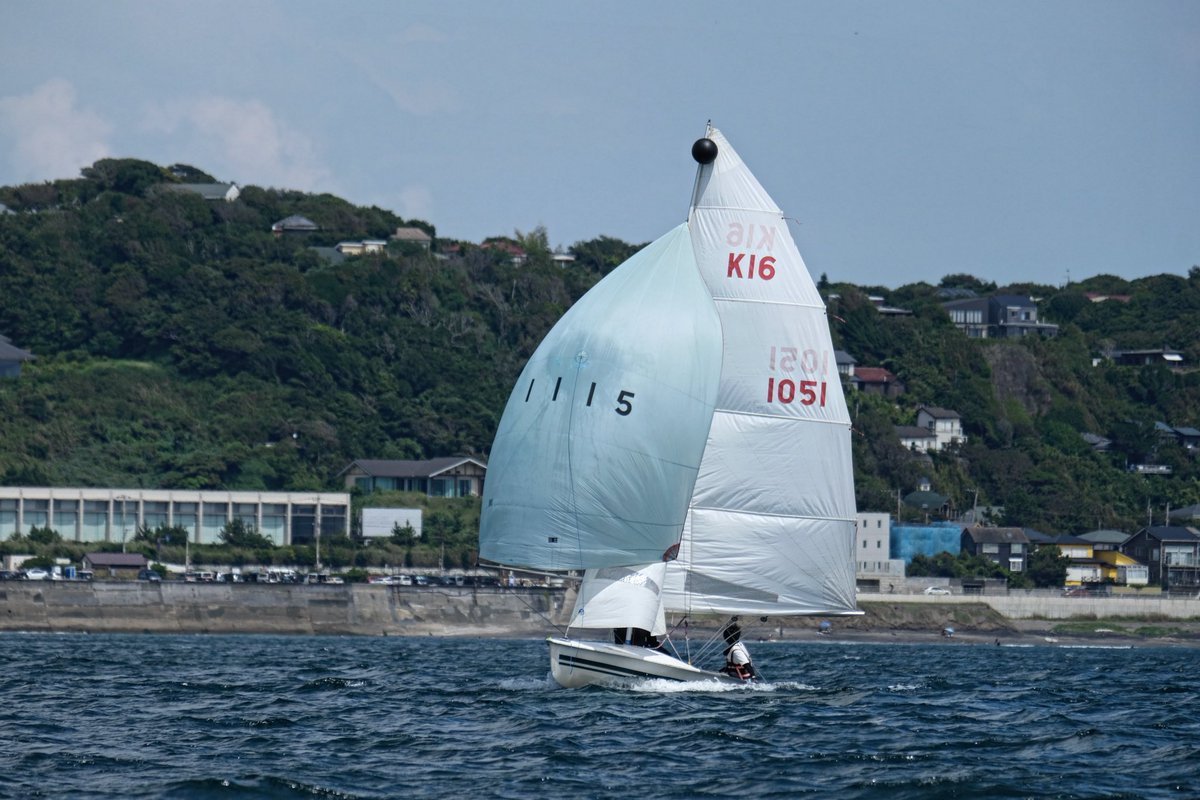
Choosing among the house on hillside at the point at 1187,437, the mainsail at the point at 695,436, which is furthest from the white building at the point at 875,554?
the mainsail at the point at 695,436

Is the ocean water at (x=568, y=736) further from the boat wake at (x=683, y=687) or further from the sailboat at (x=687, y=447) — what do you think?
the sailboat at (x=687, y=447)

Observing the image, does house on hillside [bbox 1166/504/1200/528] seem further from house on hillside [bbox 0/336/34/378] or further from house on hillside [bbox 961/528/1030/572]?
house on hillside [bbox 0/336/34/378]

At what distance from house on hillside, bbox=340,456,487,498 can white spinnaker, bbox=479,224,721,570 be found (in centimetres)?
7583

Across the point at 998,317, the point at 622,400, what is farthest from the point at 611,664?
the point at 998,317

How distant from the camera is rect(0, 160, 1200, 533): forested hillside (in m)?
108

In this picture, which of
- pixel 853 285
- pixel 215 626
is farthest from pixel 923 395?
pixel 215 626

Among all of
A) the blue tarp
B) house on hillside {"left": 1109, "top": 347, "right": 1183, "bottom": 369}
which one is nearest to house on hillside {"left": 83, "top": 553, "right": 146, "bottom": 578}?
the blue tarp

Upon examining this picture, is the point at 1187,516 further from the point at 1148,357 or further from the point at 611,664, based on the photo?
the point at 611,664

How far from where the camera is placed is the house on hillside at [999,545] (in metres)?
105

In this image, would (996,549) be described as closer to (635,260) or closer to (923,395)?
(923,395)

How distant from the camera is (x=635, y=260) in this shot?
28859 millimetres

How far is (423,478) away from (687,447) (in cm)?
7725

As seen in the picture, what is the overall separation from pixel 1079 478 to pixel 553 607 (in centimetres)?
6192

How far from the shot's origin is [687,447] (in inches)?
1098
